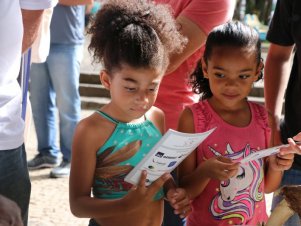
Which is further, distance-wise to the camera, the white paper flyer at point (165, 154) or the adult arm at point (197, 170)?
the adult arm at point (197, 170)

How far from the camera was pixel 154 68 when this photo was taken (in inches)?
79.4

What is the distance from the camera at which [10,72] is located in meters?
2.01

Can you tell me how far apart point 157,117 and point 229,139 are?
0.27m

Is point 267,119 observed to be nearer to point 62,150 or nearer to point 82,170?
point 82,170

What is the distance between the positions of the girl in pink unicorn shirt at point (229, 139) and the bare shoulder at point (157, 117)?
0.07 metres

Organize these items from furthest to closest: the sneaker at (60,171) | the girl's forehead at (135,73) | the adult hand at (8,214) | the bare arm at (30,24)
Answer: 1. the sneaker at (60,171)
2. the bare arm at (30,24)
3. the girl's forehead at (135,73)
4. the adult hand at (8,214)

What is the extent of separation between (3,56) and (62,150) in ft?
9.96

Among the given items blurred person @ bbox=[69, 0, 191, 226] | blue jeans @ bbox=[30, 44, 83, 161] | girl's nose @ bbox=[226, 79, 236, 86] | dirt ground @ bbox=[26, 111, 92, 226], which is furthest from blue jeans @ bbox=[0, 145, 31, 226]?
blue jeans @ bbox=[30, 44, 83, 161]

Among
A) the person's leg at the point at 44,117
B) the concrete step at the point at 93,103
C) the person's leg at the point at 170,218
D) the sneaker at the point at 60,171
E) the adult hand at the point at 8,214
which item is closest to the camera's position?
the adult hand at the point at 8,214

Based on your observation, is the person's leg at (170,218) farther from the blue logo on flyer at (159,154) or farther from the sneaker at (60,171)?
the sneaker at (60,171)

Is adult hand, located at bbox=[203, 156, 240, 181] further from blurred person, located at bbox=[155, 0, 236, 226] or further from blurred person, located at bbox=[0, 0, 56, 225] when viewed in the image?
blurred person, located at bbox=[0, 0, 56, 225]

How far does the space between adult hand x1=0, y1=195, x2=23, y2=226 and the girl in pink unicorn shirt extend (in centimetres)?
69

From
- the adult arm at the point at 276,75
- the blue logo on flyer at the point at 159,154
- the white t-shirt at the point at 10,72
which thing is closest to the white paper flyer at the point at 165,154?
the blue logo on flyer at the point at 159,154

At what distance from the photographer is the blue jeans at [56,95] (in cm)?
480
